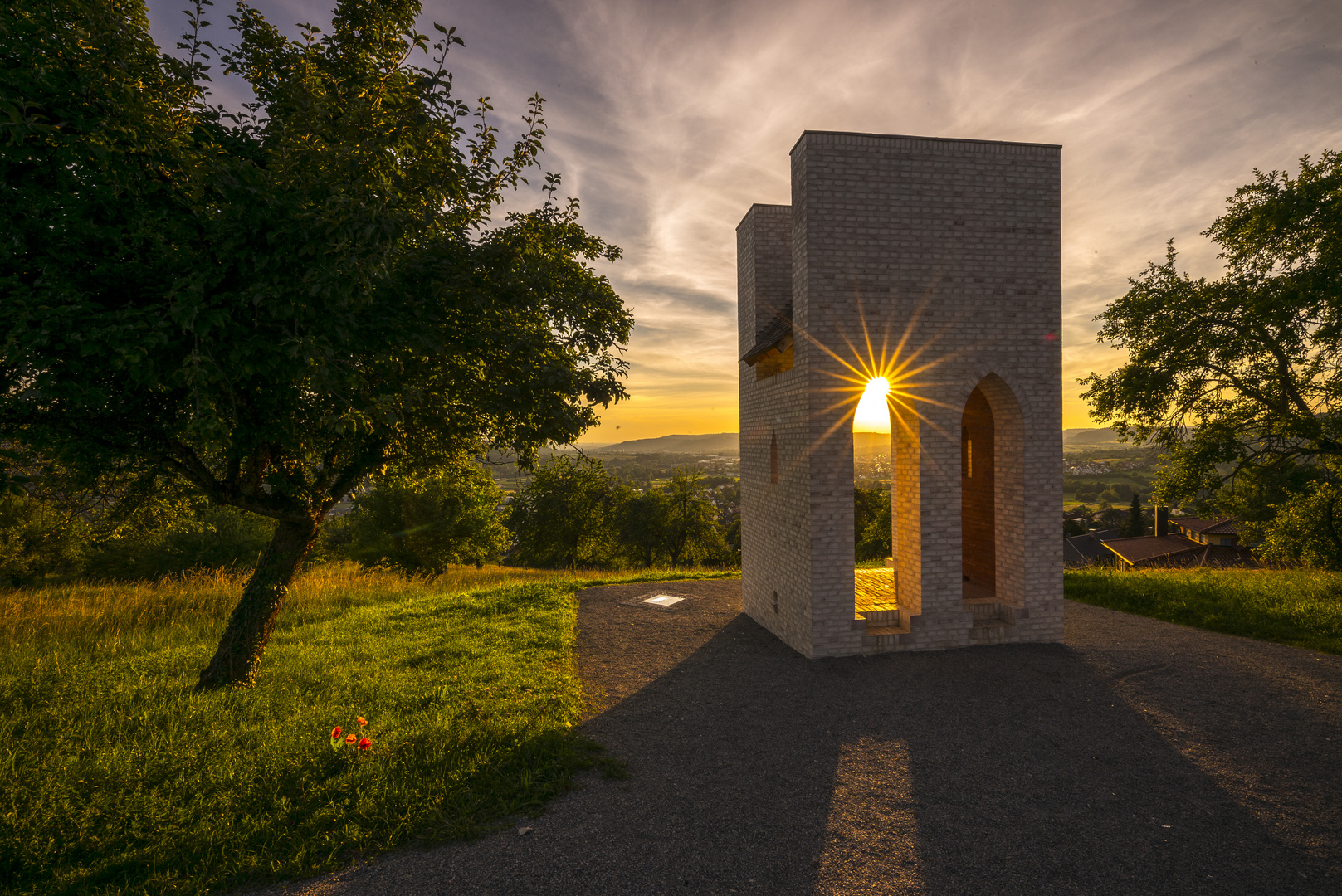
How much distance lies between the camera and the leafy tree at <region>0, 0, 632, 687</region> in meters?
4.64

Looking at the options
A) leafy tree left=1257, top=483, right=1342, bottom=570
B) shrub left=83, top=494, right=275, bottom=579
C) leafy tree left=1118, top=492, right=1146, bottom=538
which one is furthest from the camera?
leafy tree left=1118, top=492, right=1146, bottom=538

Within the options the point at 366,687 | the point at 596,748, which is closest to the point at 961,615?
the point at 596,748

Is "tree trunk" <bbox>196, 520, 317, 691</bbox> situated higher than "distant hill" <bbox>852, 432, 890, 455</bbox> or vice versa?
"distant hill" <bbox>852, 432, 890, 455</bbox>

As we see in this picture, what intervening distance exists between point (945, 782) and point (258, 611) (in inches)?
390

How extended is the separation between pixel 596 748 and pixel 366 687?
3.87 meters

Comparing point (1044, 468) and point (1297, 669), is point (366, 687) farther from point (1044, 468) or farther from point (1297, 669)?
point (1297, 669)

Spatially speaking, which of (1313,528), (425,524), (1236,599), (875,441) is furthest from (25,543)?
(1313,528)

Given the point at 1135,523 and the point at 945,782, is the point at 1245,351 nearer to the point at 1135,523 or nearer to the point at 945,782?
the point at 945,782

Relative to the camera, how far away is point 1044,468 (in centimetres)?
908

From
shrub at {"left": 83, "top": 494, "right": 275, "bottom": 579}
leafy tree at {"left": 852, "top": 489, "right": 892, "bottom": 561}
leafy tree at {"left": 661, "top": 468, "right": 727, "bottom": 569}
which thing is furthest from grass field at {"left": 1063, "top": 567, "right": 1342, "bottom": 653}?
shrub at {"left": 83, "top": 494, "right": 275, "bottom": 579}

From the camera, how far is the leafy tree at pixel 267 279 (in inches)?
183

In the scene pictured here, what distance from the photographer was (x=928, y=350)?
895 cm

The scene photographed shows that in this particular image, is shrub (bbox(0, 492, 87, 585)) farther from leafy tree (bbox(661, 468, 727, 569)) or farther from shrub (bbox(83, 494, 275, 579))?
leafy tree (bbox(661, 468, 727, 569))

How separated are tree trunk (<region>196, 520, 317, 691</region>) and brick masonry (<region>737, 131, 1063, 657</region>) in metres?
8.74
